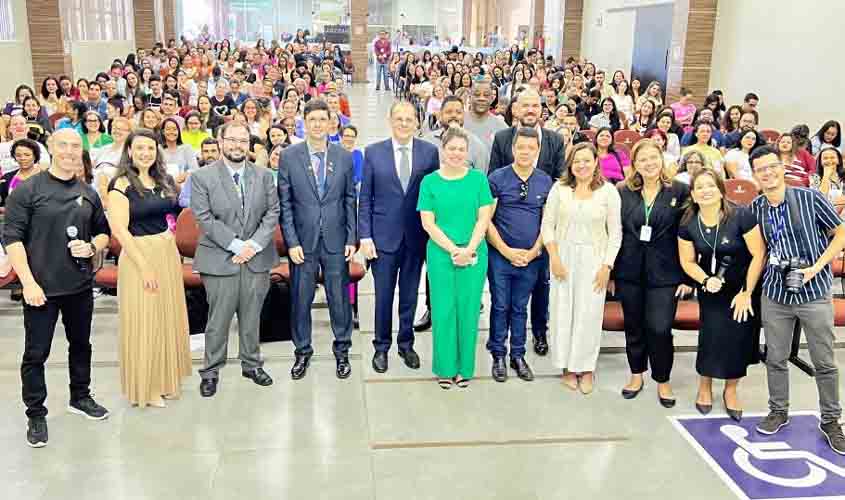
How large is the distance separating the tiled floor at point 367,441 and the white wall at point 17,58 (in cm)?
1065

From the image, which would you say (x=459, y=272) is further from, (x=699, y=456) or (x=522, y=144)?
(x=699, y=456)

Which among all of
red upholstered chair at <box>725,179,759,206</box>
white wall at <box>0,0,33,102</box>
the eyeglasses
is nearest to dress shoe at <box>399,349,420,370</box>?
the eyeglasses

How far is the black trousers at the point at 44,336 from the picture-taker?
3.77m

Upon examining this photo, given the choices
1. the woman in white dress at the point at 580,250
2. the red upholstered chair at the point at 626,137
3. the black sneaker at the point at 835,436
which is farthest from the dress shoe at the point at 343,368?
the red upholstered chair at the point at 626,137

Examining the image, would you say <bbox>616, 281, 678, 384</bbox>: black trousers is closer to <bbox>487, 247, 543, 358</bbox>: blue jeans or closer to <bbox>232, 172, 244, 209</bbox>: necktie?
<bbox>487, 247, 543, 358</bbox>: blue jeans

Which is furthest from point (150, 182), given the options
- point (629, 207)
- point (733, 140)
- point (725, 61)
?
point (725, 61)

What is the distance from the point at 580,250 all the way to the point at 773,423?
1.41 metres

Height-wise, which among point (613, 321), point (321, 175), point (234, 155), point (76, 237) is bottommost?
point (613, 321)

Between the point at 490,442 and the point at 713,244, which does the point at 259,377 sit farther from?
the point at 713,244

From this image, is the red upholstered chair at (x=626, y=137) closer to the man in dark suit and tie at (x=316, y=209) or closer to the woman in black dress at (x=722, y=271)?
the woman in black dress at (x=722, y=271)

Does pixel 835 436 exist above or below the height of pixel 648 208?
below

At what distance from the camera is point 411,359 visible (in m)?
4.88

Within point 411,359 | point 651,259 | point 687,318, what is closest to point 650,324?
point 651,259

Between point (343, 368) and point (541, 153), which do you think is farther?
point (541, 153)
